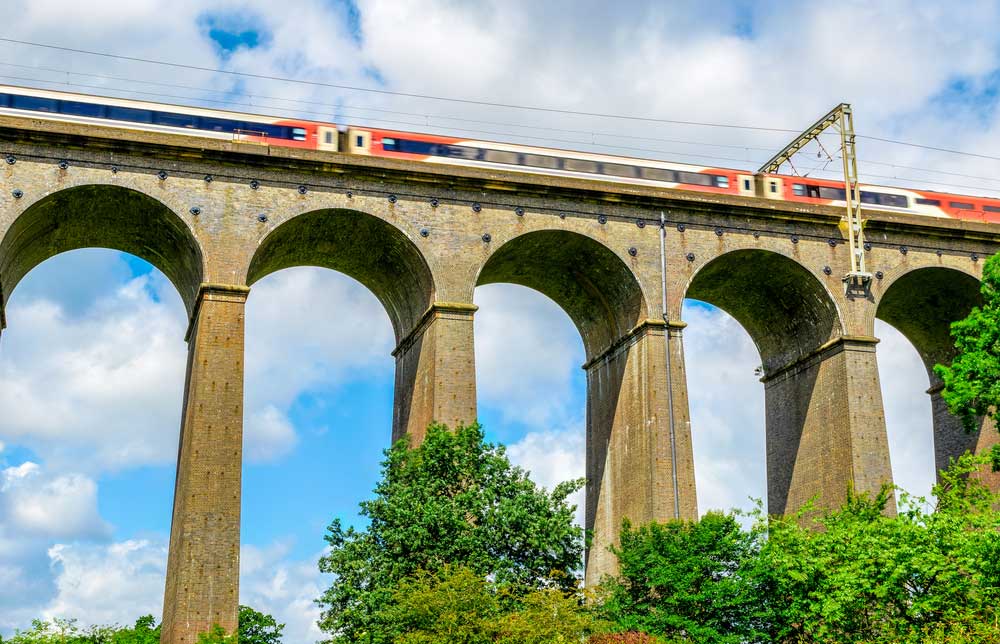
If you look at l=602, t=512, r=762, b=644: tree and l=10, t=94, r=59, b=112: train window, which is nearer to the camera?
l=602, t=512, r=762, b=644: tree

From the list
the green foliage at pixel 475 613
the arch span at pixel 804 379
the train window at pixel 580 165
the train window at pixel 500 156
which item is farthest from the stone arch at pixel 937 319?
the green foliage at pixel 475 613

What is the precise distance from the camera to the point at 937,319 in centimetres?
5066

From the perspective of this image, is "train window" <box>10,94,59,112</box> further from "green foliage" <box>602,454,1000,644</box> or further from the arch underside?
the arch underside

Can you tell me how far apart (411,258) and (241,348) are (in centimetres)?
699

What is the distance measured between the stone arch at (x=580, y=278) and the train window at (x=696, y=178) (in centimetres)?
607

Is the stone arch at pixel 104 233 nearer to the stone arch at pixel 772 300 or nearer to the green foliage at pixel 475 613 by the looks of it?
the green foliage at pixel 475 613

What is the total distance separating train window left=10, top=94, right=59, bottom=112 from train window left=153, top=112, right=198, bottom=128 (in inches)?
138

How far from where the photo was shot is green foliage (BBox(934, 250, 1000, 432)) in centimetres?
3772

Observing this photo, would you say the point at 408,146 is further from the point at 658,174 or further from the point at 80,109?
the point at 80,109

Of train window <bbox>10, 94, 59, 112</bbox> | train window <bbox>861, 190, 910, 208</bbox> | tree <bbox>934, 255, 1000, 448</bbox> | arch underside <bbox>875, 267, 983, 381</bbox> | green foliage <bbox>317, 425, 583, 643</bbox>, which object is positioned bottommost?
green foliage <bbox>317, 425, 583, 643</bbox>

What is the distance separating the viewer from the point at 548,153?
150 ft

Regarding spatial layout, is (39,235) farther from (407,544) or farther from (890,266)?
(890,266)

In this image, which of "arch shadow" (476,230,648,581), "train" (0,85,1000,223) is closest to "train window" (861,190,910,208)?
"train" (0,85,1000,223)

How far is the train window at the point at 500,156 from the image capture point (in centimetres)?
4475
